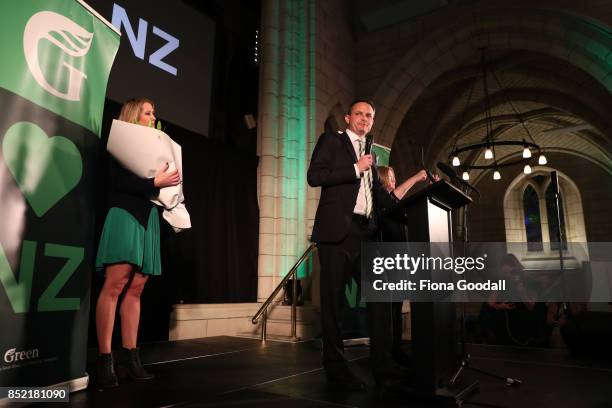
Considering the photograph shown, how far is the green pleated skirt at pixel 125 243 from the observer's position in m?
2.01

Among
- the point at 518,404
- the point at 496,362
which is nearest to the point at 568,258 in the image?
the point at 496,362

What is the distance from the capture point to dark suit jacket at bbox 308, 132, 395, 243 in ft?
6.57

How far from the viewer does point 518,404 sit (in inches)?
66.9

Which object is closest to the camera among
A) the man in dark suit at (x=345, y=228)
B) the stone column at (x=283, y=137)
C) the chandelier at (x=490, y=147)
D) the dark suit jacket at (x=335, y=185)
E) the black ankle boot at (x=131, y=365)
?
the man in dark suit at (x=345, y=228)

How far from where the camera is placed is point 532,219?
52.3ft

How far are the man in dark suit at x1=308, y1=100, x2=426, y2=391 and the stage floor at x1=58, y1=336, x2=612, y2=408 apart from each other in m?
0.15

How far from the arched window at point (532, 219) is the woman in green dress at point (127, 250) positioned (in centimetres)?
1662

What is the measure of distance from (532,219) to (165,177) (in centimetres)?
1694

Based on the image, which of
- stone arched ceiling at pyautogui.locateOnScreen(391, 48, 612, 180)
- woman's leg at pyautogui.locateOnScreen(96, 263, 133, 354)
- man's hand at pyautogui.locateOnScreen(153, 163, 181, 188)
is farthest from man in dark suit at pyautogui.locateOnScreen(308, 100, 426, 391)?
stone arched ceiling at pyautogui.locateOnScreen(391, 48, 612, 180)

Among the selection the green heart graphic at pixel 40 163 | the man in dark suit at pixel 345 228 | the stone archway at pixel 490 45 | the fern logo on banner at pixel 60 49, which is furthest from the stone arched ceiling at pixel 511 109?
the green heart graphic at pixel 40 163

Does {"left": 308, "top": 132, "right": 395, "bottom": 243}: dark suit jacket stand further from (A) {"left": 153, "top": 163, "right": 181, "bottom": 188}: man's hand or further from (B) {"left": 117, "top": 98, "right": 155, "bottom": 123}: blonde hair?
(B) {"left": 117, "top": 98, "right": 155, "bottom": 123}: blonde hair

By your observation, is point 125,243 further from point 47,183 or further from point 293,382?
point 293,382

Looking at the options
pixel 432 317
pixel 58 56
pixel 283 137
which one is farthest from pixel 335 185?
pixel 283 137

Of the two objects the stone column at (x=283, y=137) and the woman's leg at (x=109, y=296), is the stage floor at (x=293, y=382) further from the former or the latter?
the stone column at (x=283, y=137)
